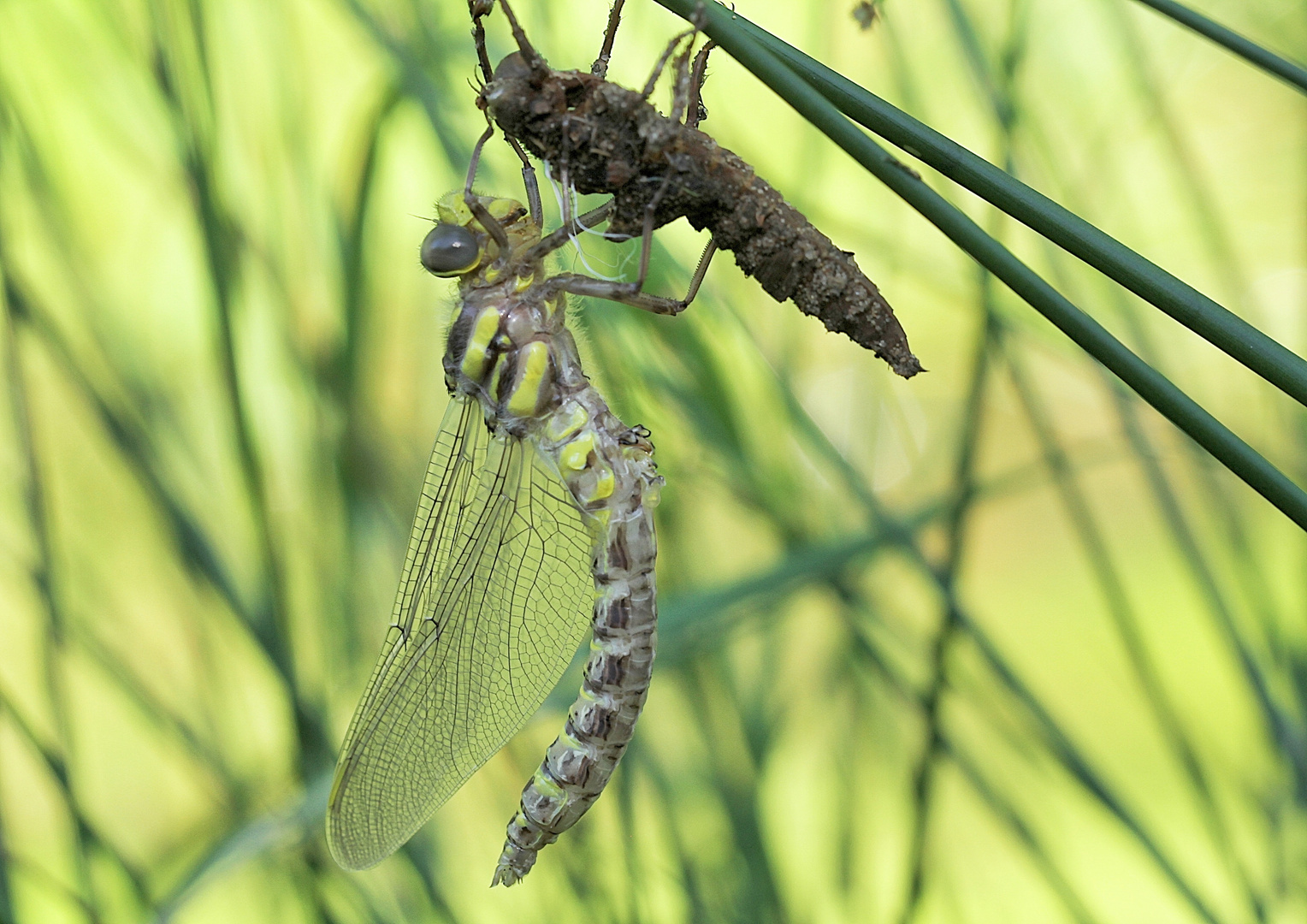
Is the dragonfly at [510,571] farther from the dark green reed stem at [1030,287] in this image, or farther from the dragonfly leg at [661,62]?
the dark green reed stem at [1030,287]

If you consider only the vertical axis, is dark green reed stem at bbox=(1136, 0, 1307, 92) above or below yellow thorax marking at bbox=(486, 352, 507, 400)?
above

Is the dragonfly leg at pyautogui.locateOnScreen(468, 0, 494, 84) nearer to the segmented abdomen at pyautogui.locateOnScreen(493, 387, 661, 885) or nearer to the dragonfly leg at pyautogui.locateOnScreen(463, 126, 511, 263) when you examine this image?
the dragonfly leg at pyautogui.locateOnScreen(463, 126, 511, 263)

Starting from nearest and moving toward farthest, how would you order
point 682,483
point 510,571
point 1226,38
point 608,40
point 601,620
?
1. point 1226,38
2. point 608,40
3. point 601,620
4. point 510,571
5. point 682,483

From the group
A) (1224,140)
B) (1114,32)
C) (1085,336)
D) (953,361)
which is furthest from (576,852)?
(1224,140)

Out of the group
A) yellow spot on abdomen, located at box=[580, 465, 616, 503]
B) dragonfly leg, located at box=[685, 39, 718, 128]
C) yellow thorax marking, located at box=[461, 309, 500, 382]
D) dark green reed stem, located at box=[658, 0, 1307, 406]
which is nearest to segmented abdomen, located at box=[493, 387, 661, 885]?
yellow spot on abdomen, located at box=[580, 465, 616, 503]

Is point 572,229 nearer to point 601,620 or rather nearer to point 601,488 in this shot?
point 601,488

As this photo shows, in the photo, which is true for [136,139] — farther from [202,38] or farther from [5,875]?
[5,875]

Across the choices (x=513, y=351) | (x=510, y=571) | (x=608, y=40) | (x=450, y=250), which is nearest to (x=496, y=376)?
(x=513, y=351)
